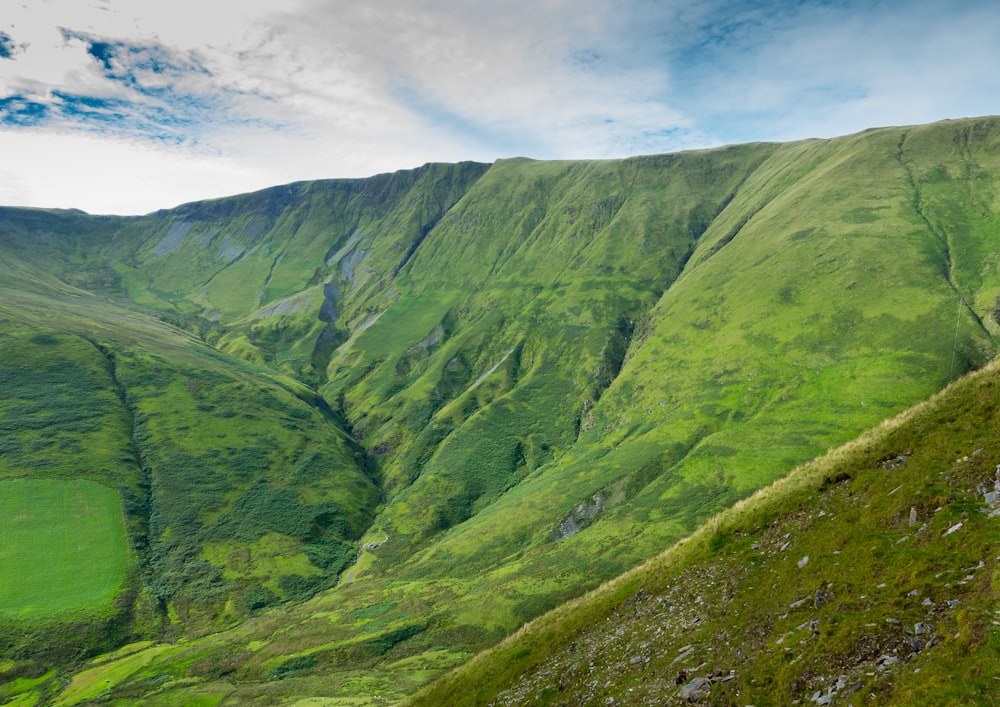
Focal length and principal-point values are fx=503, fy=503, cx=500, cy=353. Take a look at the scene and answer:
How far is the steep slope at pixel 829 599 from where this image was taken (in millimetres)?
16281

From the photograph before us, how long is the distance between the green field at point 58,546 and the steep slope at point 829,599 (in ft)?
473

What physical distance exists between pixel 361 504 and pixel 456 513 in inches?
1555

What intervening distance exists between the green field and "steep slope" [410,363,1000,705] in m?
144

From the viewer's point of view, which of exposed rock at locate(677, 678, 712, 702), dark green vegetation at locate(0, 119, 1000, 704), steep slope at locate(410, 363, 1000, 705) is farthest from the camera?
dark green vegetation at locate(0, 119, 1000, 704)

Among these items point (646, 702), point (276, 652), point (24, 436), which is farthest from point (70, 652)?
point (646, 702)

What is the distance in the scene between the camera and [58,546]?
13962 cm

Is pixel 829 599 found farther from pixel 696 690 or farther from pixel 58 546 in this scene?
pixel 58 546

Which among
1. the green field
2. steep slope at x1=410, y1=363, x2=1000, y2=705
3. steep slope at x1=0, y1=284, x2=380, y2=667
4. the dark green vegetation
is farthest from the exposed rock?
the green field

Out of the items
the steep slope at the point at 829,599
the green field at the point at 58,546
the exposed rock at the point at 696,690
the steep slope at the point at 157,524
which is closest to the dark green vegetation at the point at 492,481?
the steep slope at the point at 157,524

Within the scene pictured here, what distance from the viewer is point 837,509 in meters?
27.2

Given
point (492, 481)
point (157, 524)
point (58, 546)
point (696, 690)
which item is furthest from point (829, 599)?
point (157, 524)

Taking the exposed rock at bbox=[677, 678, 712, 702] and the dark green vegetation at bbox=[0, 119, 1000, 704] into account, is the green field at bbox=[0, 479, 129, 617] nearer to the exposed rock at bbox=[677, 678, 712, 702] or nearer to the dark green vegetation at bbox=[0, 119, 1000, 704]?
the dark green vegetation at bbox=[0, 119, 1000, 704]

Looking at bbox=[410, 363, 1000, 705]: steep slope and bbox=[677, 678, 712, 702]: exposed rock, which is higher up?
bbox=[410, 363, 1000, 705]: steep slope

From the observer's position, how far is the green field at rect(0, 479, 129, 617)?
415 feet
